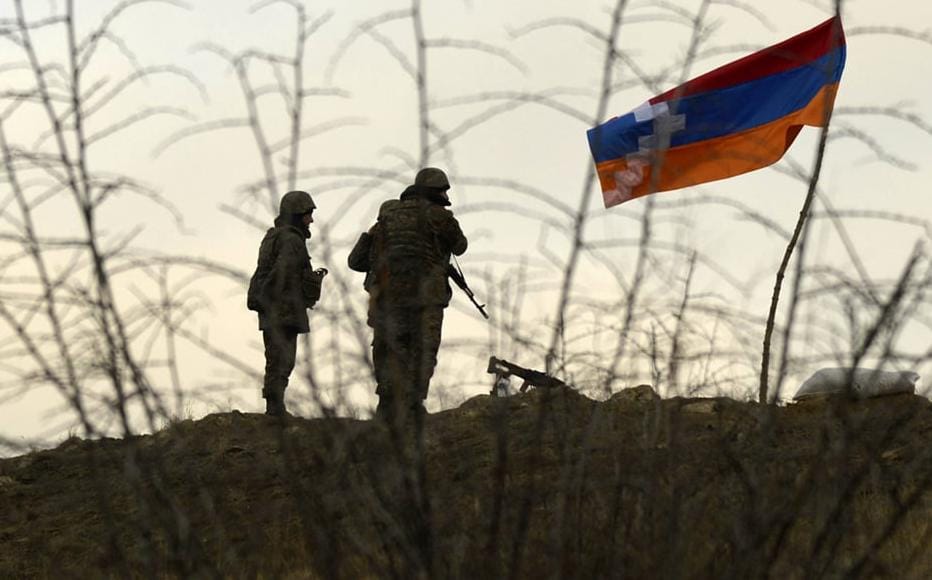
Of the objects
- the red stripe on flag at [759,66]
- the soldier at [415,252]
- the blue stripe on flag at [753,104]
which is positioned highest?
the red stripe on flag at [759,66]

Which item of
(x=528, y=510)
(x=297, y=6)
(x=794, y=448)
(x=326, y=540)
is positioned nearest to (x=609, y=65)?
(x=297, y=6)

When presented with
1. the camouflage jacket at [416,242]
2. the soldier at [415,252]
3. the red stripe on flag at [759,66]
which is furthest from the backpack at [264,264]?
the red stripe on flag at [759,66]

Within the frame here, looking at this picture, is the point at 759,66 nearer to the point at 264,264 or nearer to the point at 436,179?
the point at 436,179

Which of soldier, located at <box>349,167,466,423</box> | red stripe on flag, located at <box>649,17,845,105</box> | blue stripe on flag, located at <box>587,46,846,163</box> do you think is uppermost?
red stripe on flag, located at <box>649,17,845,105</box>

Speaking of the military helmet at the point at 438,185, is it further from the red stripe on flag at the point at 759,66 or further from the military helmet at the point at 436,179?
the red stripe on flag at the point at 759,66

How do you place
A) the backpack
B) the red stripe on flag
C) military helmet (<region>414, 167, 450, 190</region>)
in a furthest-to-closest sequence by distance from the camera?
the red stripe on flag < the backpack < military helmet (<region>414, 167, 450, 190</region>)

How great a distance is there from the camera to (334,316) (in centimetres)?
371

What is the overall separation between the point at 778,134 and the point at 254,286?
4172 mm

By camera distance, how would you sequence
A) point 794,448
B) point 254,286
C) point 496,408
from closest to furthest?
point 496,408, point 794,448, point 254,286

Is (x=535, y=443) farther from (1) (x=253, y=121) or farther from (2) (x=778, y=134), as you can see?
(2) (x=778, y=134)

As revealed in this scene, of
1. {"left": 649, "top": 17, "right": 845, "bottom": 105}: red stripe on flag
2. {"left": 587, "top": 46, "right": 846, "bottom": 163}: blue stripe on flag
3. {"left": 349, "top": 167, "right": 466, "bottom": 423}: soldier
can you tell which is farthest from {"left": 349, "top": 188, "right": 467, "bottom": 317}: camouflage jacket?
{"left": 649, "top": 17, "right": 845, "bottom": 105}: red stripe on flag

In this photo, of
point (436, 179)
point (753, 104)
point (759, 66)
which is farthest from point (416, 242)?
point (759, 66)

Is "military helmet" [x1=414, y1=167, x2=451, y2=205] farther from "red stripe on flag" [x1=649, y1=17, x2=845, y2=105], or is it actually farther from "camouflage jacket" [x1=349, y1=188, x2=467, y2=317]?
"red stripe on flag" [x1=649, y1=17, x2=845, y2=105]

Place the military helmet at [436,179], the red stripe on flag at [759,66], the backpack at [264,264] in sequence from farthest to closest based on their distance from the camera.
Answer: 1. the red stripe on flag at [759,66]
2. the backpack at [264,264]
3. the military helmet at [436,179]
